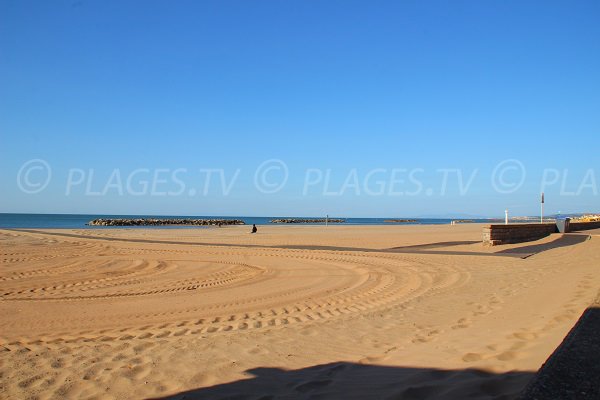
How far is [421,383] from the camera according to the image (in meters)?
4.12

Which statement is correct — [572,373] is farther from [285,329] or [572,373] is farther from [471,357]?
[285,329]

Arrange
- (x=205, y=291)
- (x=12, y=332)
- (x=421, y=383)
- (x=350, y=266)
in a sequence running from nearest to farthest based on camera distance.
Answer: (x=421, y=383) → (x=12, y=332) → (x=205, y=291) → (x=350, y=266)

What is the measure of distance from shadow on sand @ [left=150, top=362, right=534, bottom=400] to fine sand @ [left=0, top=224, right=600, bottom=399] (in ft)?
0.06

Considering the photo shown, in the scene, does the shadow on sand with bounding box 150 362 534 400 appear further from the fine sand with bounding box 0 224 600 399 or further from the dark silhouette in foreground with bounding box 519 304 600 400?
the dark silhouette in foreground with bounding box 519 304 600 400

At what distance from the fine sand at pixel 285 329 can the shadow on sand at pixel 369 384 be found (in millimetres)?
18

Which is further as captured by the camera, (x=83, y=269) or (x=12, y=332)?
(x=83, y=269)

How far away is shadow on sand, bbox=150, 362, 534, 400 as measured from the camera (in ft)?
12.4

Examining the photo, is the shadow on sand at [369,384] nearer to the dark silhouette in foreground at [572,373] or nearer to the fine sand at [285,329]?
the fine sand at [285,329]

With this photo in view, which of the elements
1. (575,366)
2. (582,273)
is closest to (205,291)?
(575,366)

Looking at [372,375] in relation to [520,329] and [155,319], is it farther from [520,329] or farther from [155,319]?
[155,319]

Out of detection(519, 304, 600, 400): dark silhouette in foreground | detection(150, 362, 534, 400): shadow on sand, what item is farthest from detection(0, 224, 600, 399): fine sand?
detection(519, 304, 600, 400): dark silhouette in foreground

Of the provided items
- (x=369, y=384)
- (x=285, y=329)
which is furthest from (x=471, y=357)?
(x=285, y=329)

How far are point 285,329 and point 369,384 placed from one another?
8.77 feet

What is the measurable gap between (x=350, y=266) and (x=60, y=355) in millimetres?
10397
